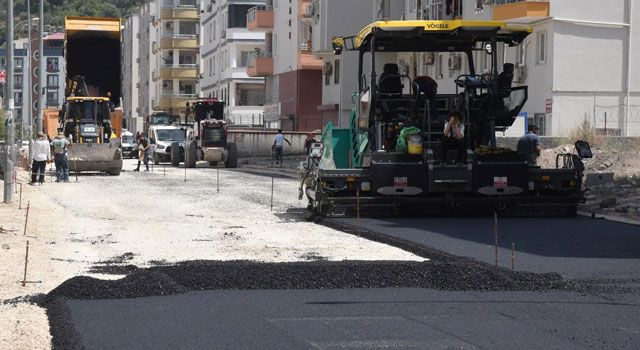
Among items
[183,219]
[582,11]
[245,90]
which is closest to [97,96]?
[582,11]

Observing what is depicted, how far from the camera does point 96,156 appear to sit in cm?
4528

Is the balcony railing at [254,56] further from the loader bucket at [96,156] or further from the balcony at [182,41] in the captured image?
the loader bucket at [96,156]

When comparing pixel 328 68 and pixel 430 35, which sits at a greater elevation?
pixel 328 68

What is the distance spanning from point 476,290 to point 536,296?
71cm

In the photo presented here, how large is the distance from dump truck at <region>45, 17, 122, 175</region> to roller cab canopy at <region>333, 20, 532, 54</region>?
22.5 m

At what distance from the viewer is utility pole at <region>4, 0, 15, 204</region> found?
28.8 m

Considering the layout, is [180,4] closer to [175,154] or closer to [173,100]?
[173,100]

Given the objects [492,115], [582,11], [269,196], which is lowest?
[269,196]

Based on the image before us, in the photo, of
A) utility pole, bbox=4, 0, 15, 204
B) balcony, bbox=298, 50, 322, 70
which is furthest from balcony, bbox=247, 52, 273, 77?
utility pole, bbox=4, 0, 15, 204

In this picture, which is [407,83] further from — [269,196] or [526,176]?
[269,196]

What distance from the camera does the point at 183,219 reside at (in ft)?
79.7

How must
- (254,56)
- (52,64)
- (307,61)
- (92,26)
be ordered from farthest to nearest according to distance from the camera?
(52,64), (254,56), (307,61), (92,26)

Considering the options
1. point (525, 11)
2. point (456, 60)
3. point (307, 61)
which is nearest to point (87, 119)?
point (525, 11)

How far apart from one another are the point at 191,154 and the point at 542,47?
16326 millimetres
